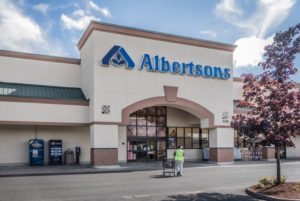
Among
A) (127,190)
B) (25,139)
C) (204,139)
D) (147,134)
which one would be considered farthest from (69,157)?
(127,190)

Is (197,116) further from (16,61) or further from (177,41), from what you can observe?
(16,61)

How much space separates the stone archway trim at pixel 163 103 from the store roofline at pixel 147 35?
454 cm

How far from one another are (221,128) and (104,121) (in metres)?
9.88

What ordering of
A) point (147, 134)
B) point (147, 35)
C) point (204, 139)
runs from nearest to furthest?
point (147, 35) → point (147, 134) → point (204, 139)

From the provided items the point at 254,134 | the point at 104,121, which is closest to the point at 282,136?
the point at 254,134

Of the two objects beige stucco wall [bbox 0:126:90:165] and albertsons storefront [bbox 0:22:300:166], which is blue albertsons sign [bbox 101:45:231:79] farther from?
beige stucco wall [bbox 0:126:90:165]

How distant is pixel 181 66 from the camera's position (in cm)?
2703

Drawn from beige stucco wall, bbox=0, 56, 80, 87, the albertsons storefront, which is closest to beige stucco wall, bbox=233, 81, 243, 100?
the albertsons storefront

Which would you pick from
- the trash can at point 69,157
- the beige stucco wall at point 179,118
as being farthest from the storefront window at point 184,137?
the trash can at point 69,157

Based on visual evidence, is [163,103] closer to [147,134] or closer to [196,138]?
[147,134]

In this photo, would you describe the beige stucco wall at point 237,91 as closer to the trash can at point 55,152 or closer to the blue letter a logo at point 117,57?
the blue letter a logo at point 117,57

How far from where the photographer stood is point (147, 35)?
26062 mm

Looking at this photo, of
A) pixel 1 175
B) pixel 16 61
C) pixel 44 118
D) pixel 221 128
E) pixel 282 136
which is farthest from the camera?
pixel 221 128

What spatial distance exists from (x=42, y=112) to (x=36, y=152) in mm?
3124
